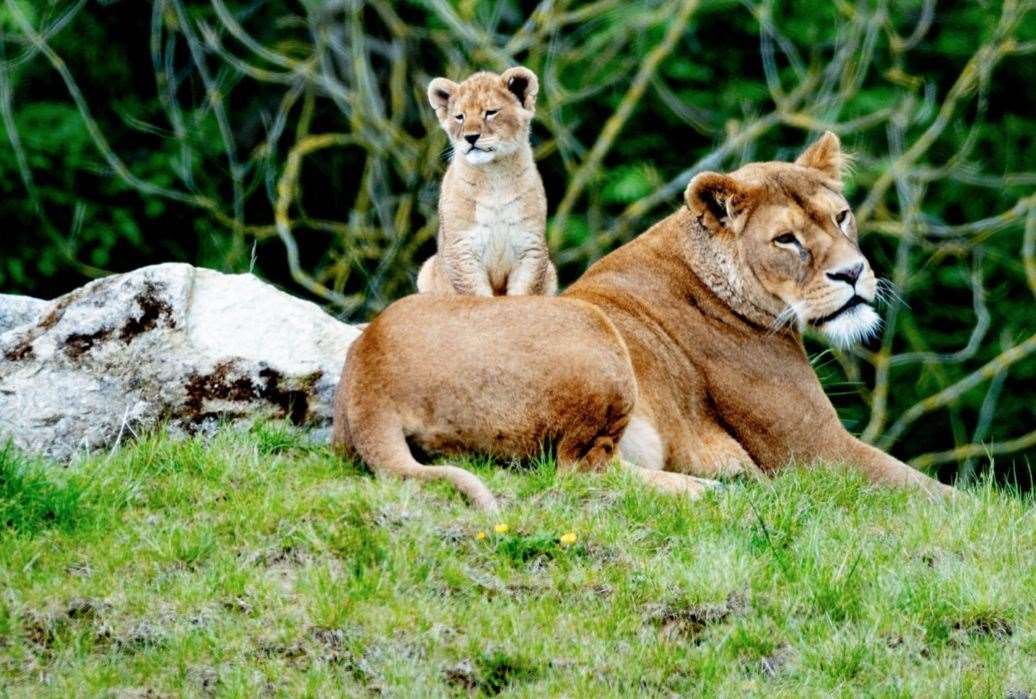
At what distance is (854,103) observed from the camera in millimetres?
14555

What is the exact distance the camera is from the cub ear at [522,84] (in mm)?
9078

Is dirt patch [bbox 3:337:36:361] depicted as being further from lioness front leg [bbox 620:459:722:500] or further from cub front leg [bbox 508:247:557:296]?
lioness front leg [bbox 620:459:722:500]

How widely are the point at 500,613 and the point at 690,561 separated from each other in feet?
2.50

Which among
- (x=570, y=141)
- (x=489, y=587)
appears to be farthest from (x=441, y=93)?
(x=570, y=141)

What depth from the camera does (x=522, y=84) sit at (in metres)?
9.12

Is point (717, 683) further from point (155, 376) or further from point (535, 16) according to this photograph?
point (535, 16)

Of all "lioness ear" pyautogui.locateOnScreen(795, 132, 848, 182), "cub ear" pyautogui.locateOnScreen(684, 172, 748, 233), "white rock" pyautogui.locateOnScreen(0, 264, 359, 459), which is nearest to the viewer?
"white rock" pyautogui.locateOnScreen(0, 264, 359, 459)

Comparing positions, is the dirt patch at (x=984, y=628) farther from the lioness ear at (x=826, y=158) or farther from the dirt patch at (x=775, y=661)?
the lioness ear at (x=826, y=158)

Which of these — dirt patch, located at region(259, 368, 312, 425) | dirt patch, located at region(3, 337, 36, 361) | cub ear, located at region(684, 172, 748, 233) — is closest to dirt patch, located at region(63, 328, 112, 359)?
dirt patch, located at region(3, 337, 36, 361)

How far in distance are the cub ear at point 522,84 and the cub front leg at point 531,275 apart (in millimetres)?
820

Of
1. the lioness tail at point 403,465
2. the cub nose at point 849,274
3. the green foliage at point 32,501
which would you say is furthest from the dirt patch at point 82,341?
the cub nose at point 849,274

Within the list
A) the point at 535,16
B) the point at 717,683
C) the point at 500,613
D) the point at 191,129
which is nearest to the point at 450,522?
the point at 500,613

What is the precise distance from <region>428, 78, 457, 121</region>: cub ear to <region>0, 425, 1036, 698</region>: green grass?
3.03 m

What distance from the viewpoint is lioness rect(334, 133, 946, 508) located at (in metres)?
6.71
